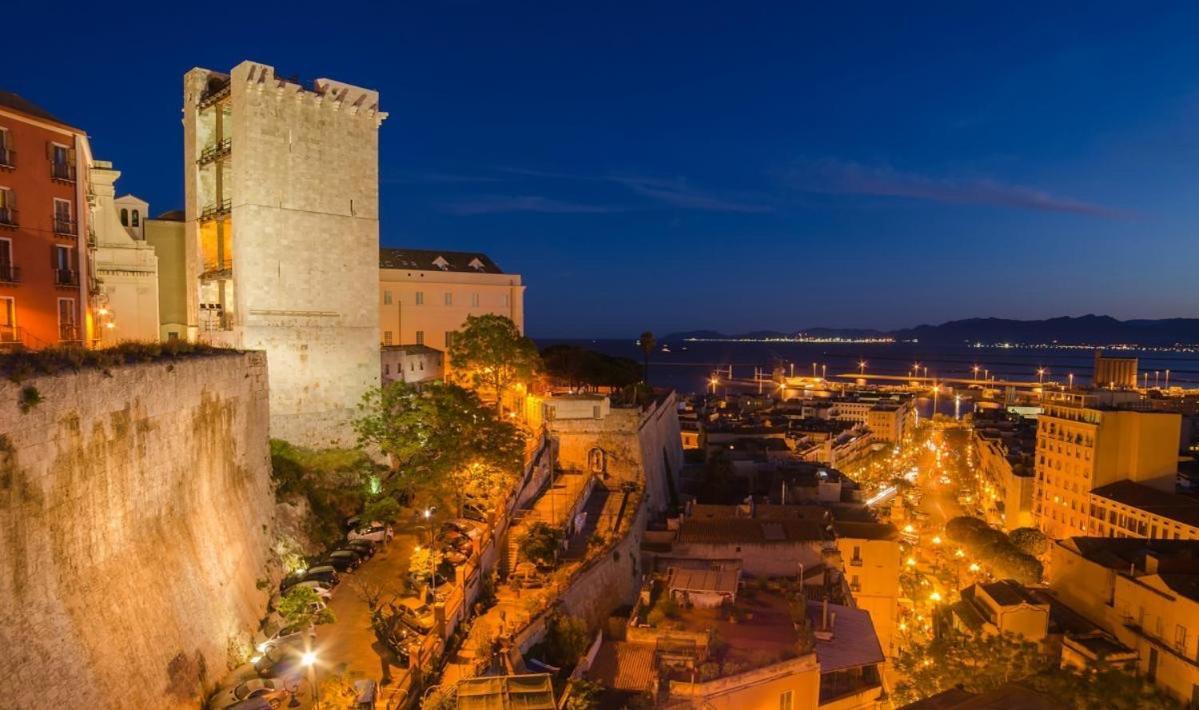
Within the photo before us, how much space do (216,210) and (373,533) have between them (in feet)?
38.5

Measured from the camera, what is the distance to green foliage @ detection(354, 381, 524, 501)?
20922mm

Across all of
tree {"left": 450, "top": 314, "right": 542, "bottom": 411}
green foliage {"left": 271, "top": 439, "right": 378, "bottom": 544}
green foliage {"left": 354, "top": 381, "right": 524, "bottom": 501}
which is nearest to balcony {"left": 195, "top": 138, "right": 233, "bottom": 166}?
green foliage {"left": 354, "top": 381, "right": 524, "bottom": 501}

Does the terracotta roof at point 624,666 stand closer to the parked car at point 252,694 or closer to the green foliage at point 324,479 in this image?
the parked car at point 252,694

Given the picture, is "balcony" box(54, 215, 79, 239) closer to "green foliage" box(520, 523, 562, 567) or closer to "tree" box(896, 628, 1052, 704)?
"green foliage" box(520, 523, 562, 567)

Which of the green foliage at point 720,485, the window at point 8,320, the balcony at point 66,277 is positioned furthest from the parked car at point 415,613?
the green foliage at point 720,485

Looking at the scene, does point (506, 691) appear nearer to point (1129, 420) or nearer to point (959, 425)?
point (1129, 420)

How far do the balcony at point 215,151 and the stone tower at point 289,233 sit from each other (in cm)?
5

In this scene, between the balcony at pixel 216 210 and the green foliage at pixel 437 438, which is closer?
the green foliage at pixel 437 438

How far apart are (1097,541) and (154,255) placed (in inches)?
1484

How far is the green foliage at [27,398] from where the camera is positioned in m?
9.26

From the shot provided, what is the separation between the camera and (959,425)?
81.9 m

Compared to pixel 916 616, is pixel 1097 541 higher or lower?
higher

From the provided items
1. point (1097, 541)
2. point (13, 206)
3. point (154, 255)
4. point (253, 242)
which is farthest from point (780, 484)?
point (13, 206)

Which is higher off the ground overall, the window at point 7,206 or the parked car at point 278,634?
the window at point 7,206
